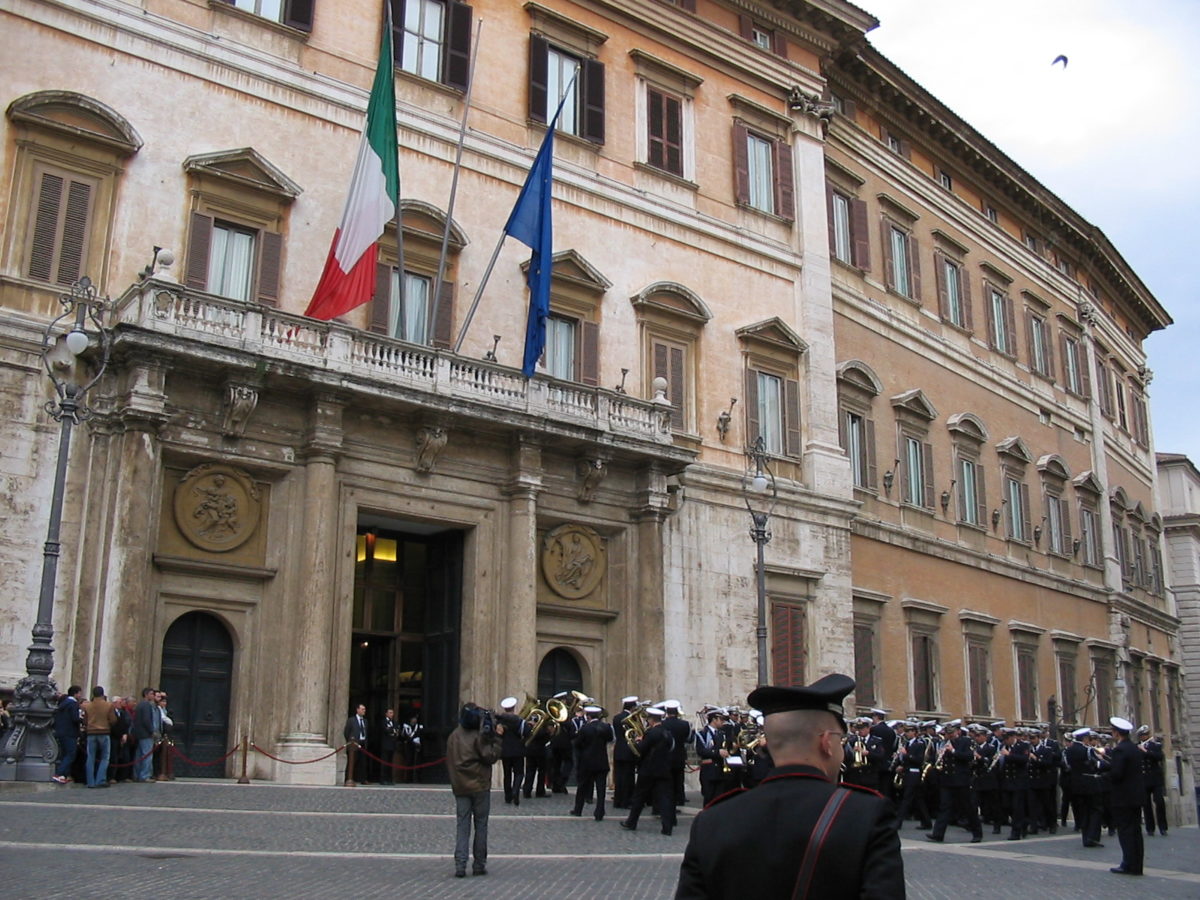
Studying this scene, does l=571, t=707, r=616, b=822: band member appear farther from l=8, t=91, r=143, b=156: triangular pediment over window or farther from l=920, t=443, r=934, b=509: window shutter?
l=920, t=443, r=934, b=509: window shutter

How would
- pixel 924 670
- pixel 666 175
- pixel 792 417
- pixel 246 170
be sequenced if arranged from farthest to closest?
pixel 924 670 → pixel 792 417 → pixel 666 175 → pixel 246 170

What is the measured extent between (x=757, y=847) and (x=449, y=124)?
68.9ft

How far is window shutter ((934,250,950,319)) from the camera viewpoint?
3425cm

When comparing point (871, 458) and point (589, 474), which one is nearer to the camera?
point (589, 474)

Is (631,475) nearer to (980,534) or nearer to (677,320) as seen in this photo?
(677,320)

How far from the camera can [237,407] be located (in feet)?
61.7

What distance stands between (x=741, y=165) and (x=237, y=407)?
1353 centimetres

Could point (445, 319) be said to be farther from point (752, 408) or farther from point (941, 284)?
point (941, 284)

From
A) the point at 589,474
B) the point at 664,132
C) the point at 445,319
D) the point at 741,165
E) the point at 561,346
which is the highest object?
the point at 664,132

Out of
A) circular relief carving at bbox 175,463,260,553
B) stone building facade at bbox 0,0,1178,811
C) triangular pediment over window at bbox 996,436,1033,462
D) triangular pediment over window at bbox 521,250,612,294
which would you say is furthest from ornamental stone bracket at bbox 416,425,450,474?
triangular pediment over window at bbox 996,436,1033,462

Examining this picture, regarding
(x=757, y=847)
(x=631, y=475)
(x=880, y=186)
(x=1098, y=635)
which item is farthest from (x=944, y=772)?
(x=1098, y=635)

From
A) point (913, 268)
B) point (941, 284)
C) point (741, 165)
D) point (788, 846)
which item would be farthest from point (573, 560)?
point (788, 846)

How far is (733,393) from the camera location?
26.5 m

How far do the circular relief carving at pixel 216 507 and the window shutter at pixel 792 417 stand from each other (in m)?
11.9
